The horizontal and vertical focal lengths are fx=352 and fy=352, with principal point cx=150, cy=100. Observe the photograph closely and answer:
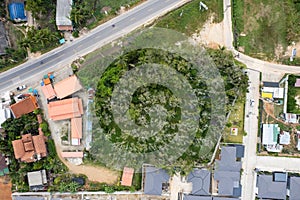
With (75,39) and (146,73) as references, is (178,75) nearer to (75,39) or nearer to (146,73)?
(146,73)

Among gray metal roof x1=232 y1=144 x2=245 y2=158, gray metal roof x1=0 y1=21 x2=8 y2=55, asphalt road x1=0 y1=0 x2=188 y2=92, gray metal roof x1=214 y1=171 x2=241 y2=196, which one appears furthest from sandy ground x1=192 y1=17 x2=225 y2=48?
gray metal roof x1=0 y1=21 x2=8 y2=55

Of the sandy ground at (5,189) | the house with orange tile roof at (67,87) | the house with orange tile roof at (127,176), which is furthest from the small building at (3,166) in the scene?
the house with orange tile roof at (127,176)

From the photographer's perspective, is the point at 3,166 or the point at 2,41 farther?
Result: the point at 2,41

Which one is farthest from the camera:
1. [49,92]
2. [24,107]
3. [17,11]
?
[17,11]

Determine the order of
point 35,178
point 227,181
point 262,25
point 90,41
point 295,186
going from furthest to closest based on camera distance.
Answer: point 90,41 < point 262,25 < point 35,178 < point 227,181 < point 295,186

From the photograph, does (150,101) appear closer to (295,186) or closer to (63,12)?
(63,12)

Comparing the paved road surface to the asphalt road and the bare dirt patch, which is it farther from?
the bare dirt patch

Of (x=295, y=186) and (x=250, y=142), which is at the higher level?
(x=250, y=142)

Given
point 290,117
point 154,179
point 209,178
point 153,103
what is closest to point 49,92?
point 153,103
